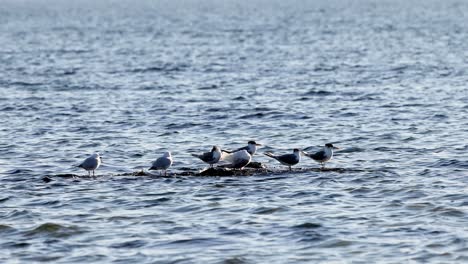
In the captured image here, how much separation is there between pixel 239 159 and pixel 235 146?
5224 millimetres

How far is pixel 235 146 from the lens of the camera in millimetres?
27500

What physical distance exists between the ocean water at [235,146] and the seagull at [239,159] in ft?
1.54

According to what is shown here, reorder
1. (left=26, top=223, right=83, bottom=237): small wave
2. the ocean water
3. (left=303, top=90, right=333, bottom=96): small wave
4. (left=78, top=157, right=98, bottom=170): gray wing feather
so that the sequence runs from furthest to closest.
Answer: (left=303, top=90, right=333, bottom=96): small wave → (left=78, top=157, right=98, bottom=170): gray wing feather → (left=26, top=223, right=83, bottom=237): small wave → the ocean water

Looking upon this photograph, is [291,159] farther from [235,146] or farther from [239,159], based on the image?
[235,146]

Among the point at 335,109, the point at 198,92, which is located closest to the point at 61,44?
the point at 198,92

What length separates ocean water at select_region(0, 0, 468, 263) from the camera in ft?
56.1

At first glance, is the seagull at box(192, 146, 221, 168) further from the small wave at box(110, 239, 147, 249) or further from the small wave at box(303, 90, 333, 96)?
the small wave at box(303, 90, 333, 96)

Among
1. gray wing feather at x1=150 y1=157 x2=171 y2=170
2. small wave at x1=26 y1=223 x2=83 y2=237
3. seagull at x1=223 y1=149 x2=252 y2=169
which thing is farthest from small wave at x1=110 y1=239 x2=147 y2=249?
seagull at x1=223 y1=149 x2=252 y2=169

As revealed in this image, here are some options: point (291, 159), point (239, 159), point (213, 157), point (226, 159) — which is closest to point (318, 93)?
point (291, 159)

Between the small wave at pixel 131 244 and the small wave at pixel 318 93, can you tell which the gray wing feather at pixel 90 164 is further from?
the small wave at pixel 318 93

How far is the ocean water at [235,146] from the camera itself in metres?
17.1

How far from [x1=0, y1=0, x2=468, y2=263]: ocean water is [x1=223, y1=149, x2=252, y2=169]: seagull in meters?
0.47

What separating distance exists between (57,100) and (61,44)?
134ft

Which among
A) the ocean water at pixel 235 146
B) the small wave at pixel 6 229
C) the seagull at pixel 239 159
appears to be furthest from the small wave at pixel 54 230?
the seagull at pixel 239 159
